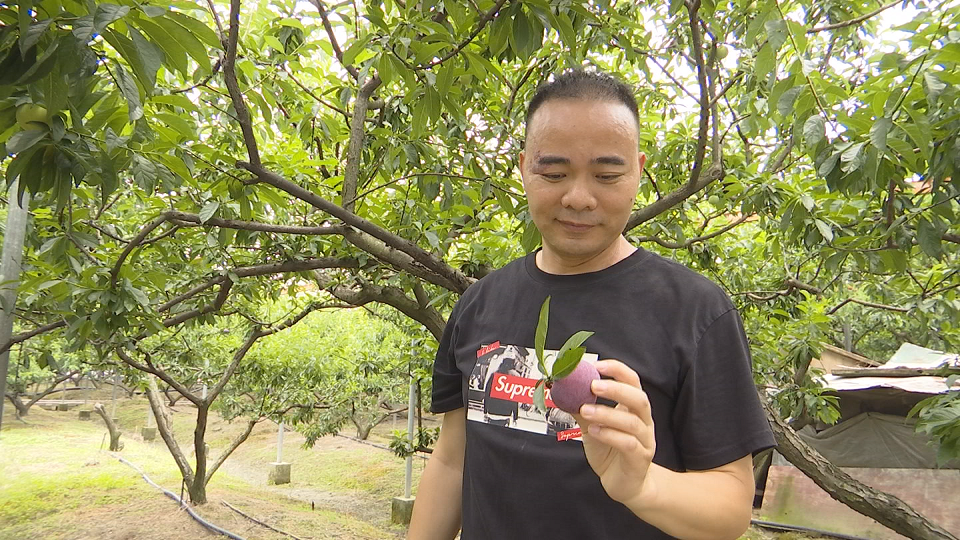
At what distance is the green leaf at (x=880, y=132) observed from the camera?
171 cm

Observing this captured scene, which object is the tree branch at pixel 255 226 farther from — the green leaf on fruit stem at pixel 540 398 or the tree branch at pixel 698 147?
the green leaf on fruit stem at pixel 540 398

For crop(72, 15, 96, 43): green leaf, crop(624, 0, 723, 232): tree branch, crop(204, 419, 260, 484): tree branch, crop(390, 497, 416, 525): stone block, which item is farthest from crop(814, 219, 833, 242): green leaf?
crop(204, 419, 260, 484): tree branch

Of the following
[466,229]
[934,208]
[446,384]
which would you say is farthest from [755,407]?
[466,229]

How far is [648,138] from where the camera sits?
328 centimetres

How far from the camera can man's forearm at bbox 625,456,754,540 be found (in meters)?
0.90

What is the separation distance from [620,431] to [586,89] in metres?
0.64

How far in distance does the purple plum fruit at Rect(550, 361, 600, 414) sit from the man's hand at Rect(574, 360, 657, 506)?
0.01 metres

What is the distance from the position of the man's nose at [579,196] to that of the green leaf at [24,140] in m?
0.97

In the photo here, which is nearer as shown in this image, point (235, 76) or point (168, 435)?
point (235, 76)

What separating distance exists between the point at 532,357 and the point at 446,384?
32cm

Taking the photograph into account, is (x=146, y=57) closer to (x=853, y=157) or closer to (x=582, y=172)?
(x=582, y=172)

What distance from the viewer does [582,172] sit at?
117 centimetres

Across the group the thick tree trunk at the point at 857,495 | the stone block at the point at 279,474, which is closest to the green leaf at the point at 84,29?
the thick tree trunk at the point at 857,495

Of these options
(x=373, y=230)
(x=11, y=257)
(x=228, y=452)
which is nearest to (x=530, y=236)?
(x=373, y=230)
